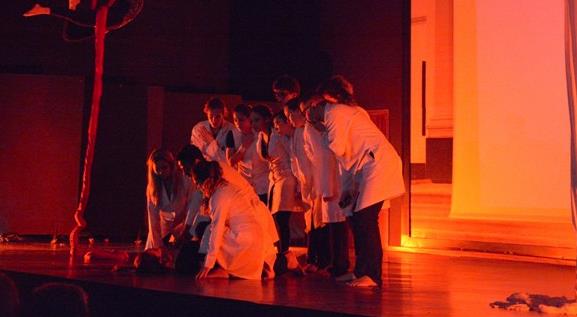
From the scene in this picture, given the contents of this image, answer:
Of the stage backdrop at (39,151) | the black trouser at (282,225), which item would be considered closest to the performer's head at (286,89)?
the black trouser at (282,225)

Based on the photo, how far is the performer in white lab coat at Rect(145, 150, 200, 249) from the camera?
6875 mm

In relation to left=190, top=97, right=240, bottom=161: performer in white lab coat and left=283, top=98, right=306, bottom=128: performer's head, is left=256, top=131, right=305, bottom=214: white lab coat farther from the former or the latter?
left=190, top=97, right=240, bottom=161: performer in white lab coat

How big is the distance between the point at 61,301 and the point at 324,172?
2.99 meters

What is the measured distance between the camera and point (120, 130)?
9.42 metres

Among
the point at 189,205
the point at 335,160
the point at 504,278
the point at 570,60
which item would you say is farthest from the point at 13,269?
Result: the point at 570,60

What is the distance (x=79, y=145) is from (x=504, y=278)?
4371 mm

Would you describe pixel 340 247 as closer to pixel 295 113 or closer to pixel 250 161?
pixel 295 113

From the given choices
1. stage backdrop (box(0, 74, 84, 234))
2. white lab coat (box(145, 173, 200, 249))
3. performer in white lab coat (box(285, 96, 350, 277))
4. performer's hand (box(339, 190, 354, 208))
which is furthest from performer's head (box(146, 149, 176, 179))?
stage backdrop (box(0, 74, 84, 234))

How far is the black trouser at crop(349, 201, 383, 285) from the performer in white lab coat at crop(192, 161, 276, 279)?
23.9 inches

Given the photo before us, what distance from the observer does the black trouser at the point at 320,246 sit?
6.65m

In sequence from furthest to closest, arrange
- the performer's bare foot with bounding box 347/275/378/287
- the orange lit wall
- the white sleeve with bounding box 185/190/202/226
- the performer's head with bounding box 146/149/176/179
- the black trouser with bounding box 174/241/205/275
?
the orange lit wall < the performer's head with bounding box 146/149/176/179 < the white sleeve with bounding box 185/190/202/226 < the black trouser with bounding box 174/241/205/275 < the performer's bare foot with bounding box 347/275/378/287

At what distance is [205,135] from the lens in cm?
746

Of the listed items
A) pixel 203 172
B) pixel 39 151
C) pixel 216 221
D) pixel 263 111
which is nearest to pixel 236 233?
pixel 216 221

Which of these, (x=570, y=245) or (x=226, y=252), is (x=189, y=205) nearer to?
(x=226, y=252)
